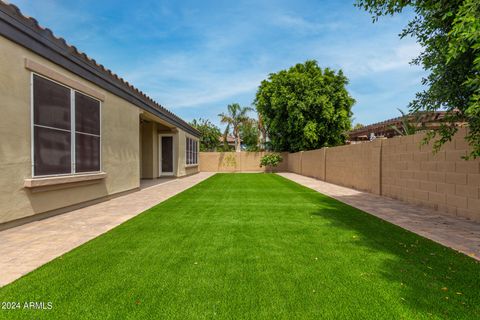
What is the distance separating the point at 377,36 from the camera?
415 inches

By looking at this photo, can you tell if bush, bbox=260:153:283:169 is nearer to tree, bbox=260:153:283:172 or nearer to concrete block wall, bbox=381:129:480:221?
tree, bbox=260:153:283:172

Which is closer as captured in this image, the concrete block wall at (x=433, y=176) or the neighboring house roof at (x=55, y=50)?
the neighboring house roof at (x=55, y=50)

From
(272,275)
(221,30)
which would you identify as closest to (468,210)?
(272,275)

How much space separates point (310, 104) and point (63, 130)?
18.7 meters

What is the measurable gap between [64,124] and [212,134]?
29223 millimetres

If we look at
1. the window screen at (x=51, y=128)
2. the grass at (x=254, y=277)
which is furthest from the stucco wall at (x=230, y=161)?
the grass at (x=254, y=277)

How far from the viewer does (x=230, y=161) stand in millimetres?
29172

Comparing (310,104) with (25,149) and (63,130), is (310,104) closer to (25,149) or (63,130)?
(63,130)

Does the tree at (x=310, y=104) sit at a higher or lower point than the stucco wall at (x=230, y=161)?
higher

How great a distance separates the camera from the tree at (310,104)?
22.4m

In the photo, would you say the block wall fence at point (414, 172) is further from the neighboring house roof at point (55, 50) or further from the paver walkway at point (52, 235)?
the neighboring house roof at point (55, 50)

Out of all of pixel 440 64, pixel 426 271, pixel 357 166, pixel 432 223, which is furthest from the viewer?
pixel 357 166

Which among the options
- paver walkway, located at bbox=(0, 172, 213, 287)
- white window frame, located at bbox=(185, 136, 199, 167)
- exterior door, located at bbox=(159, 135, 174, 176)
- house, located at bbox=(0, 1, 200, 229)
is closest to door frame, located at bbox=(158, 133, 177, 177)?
exterior door, located at bbox=(159, 135, 174, 176)

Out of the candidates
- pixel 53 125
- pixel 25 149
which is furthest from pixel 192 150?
pixel 25 149
